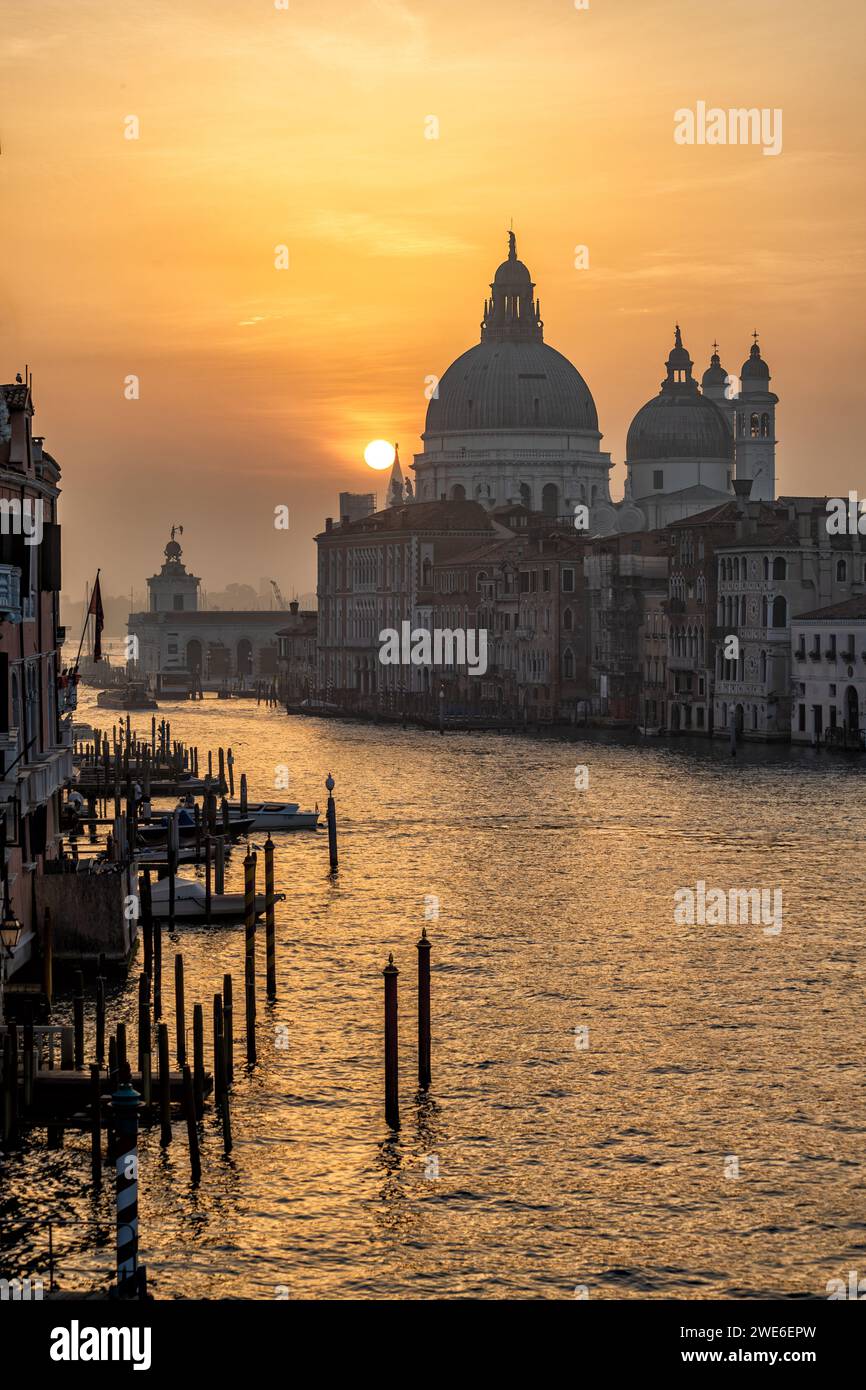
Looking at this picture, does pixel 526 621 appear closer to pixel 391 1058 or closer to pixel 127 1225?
pixel 391 1058

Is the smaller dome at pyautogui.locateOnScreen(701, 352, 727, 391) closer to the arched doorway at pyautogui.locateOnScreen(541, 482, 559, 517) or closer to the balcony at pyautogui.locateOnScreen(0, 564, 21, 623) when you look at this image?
the arched doorway at pyautogui.locateOnScreen(541, 482, 559, 517)

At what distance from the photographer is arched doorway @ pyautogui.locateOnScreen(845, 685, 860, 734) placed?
76688 millimetres

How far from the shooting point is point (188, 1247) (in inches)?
760

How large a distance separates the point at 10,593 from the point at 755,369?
4441 inches

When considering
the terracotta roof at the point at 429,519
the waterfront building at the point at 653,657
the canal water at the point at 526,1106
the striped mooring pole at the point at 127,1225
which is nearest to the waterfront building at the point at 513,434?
the terracotta roof at the point at 429,519

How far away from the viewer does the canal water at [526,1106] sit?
1919 cm

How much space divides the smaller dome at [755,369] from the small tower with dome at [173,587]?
6777 cm

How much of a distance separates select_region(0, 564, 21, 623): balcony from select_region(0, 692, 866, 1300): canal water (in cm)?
565

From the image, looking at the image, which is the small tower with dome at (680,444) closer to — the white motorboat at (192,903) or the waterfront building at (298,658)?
the waterfront building at (298,658)

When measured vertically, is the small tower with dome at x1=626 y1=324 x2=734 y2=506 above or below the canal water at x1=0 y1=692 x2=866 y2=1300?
above

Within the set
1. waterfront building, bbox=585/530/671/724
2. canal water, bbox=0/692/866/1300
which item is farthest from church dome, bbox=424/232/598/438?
canal water, bbox=0/692/866/1300

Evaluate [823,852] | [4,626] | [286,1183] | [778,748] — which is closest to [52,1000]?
[4,626]
